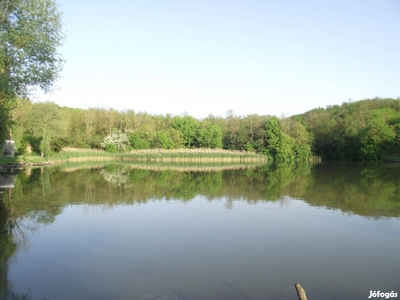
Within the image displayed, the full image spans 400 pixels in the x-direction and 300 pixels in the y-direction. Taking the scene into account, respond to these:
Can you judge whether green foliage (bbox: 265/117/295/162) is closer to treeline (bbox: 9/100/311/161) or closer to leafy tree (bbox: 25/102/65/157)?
treeline (bbox: 9/100/311/161)

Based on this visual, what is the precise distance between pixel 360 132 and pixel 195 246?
44.8 meters

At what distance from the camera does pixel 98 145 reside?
48281mm

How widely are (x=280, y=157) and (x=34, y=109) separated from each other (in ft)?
107

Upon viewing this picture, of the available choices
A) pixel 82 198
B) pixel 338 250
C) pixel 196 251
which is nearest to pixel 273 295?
pixel 196 251

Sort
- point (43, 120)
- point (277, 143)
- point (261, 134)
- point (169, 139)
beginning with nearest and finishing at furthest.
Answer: point (43, 120)
point (277, 143)
point (261, 134)
point (169, 139)

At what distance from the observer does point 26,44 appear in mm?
11148

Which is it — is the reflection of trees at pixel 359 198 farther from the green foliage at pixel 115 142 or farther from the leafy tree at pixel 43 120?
the green foliage at pixel 115 142

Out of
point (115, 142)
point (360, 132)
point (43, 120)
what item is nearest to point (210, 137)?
point (115, 142)

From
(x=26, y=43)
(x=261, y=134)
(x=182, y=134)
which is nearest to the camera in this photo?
(x=26, y=43)

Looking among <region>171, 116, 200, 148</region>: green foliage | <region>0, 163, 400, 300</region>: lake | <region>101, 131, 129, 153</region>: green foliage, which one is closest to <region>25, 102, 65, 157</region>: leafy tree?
<region>101, 131, 129, 153</region>: green foliage

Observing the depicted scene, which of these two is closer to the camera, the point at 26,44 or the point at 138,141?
the point at 26,44

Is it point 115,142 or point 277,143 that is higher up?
point 115,142

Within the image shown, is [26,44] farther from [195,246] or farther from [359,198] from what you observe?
[359,198]

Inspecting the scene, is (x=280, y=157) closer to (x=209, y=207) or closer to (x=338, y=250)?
(x=209, y=207)
